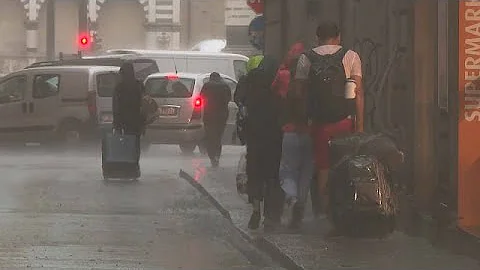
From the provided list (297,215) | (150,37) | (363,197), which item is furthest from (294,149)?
(150,37)

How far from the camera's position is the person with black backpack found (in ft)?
36.3

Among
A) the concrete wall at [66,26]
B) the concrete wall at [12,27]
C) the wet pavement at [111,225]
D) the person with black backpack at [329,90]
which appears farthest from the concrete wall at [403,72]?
the concrete wall at [12,27]

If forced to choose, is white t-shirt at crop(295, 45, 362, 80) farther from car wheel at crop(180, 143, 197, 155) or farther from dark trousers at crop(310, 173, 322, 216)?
car wheel at crop(180, 143, 197, 155)

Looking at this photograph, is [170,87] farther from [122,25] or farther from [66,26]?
[122,25]

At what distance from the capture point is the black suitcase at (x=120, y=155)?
19.1m

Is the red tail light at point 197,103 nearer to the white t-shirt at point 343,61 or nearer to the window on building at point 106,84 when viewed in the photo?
the window on building at point 106,84

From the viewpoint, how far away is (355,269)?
30.4ft

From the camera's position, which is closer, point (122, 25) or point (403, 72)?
point (403, 72)

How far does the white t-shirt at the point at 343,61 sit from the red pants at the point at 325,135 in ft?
1.47

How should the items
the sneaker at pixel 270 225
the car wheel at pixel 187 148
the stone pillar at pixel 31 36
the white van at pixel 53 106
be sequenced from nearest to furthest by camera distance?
the sneaker at pixel 270 225
the car wheel at pixel 187 148
the white van at pixel 53 106
the stone pillar at pixel 31 36

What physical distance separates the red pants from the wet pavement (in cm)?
103

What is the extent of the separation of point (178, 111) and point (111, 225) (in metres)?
12.5

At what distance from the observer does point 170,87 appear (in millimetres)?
26141

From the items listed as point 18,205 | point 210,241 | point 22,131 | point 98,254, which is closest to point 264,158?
point 210,241
